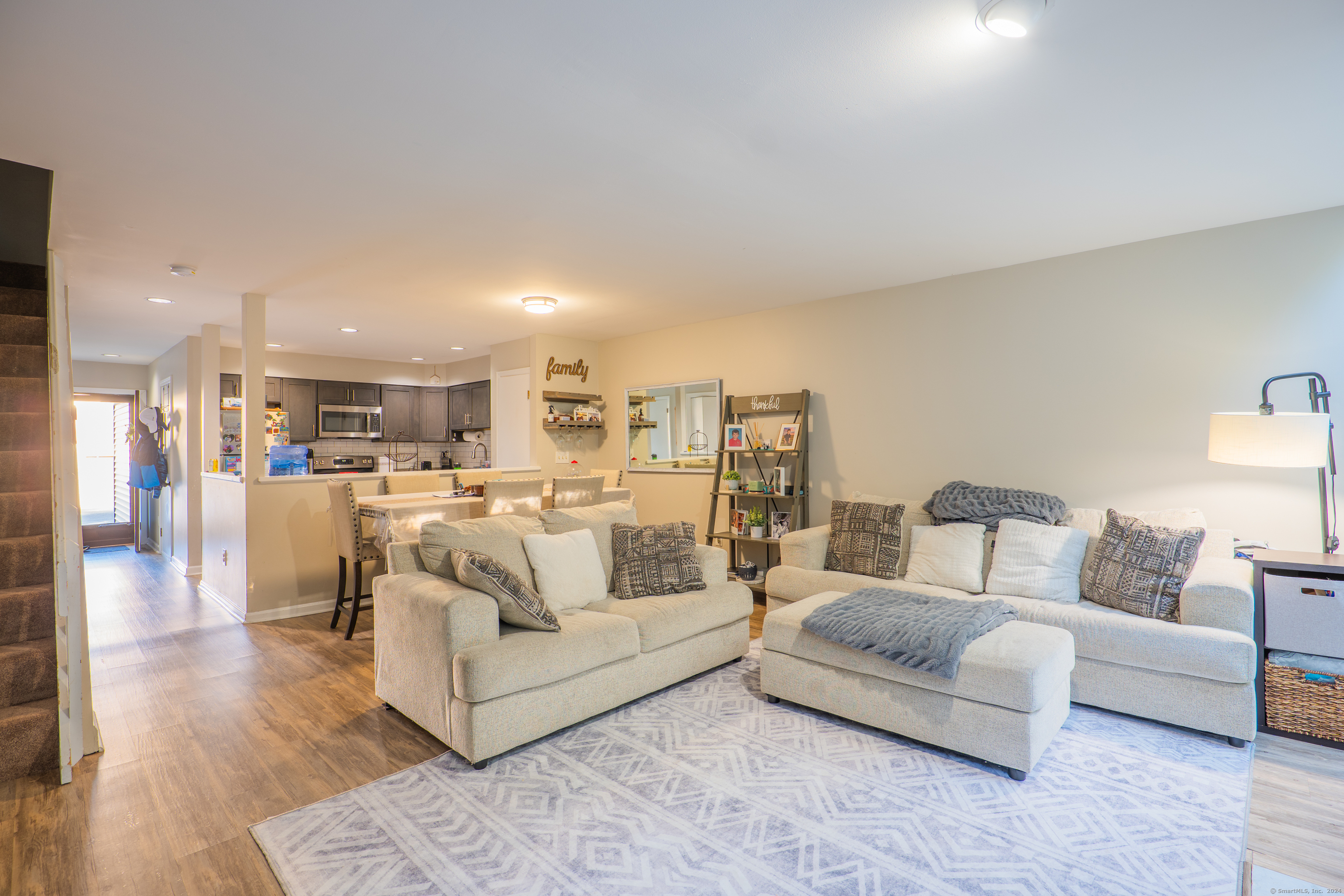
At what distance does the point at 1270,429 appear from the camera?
9.60 ft

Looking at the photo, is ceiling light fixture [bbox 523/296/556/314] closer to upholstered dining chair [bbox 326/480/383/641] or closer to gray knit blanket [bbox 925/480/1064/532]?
upholstered dining chair [bbox 326/480/383/641]

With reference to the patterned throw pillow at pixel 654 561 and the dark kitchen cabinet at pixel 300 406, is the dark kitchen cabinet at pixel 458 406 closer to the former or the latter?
the dark kitchen cabinet at pixel 300 406

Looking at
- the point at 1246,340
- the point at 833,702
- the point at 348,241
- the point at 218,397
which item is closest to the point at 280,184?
the point at 348,241

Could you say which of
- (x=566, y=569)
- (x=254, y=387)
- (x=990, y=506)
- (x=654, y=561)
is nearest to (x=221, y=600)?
(x=254, y=387)

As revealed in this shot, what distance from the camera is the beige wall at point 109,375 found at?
26.4 ft

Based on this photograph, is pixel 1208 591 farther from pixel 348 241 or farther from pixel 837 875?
pixel 348 241

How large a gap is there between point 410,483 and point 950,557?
3992 millimetres

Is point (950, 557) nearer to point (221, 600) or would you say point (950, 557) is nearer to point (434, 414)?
point (221, 600)

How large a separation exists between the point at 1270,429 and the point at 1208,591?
0.81m

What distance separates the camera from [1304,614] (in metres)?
2.73

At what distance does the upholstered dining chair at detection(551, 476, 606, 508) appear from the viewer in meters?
4.77

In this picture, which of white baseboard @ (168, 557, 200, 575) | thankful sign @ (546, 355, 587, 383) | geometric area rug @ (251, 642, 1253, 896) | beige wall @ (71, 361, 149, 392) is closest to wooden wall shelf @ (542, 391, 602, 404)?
thankful sign @ (546, 355, 587, 383)

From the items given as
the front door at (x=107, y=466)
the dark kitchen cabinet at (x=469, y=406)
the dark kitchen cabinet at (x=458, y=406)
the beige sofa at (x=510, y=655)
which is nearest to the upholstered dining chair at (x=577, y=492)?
the beige sofa at (x=510, y=655)

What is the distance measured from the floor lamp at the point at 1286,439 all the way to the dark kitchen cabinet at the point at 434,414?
8.38 metres
